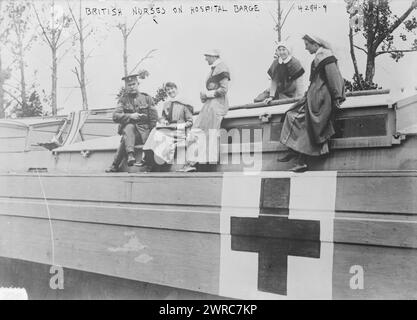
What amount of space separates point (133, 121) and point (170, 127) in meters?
0.24

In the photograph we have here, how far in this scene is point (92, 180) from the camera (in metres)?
2.47

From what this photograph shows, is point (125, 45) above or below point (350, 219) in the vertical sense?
above

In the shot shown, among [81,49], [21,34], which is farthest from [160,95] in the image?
[21,34]

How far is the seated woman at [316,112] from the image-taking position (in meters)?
2.02

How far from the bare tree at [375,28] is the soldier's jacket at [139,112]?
1098mm

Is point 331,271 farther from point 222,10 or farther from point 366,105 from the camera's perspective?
point 222,10

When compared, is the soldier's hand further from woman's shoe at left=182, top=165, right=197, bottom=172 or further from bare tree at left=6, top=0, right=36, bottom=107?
bare tree at left=6, top=0, right=36, bottom=107

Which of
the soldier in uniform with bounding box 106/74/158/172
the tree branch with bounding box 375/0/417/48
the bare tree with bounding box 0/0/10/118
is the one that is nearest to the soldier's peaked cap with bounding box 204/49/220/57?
the soldier in uniform with bounding box 106/74/158/172

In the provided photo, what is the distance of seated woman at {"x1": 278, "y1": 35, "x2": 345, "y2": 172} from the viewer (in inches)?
79.5

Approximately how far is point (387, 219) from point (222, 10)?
4.35 feet

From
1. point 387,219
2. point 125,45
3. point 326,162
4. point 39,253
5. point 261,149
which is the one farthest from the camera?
point 39,253

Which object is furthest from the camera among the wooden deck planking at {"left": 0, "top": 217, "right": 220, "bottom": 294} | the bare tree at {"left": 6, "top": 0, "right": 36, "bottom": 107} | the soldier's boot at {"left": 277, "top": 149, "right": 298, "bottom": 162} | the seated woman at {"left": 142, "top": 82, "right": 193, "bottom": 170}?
the bare tree at {"left": 6, "top": 0, "right": 36, "bottom": 107}
